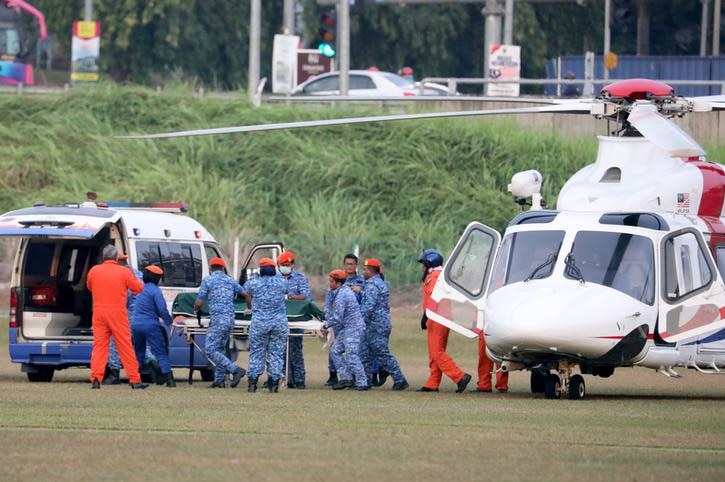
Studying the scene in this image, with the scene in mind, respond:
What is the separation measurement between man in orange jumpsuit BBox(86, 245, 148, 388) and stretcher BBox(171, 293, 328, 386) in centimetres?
92

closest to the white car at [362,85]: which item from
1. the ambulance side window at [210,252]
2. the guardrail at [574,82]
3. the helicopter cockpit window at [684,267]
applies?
the guardrail at [574,82]

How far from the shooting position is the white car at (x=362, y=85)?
41406 millimetres

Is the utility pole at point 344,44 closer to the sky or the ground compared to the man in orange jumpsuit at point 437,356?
closer to the sky

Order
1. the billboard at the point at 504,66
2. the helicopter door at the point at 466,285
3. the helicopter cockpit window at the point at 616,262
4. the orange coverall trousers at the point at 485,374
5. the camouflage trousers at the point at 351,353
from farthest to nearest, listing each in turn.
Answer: the billboard at the point at 504,66, the orange coverall trousers at the point at 485,374, the camouflage trousers at the point at 351,353, the helicopter door at the point at 466,285, the helicopter cockpit window at the point at 616,262

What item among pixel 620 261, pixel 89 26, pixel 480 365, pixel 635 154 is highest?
pixel 89 26

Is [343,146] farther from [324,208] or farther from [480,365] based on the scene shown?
[480,365]

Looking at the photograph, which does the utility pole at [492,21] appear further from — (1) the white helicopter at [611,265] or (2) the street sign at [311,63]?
(1) the white helicopter at [611,265]

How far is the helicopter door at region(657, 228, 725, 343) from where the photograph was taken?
Answer: 1769 cm

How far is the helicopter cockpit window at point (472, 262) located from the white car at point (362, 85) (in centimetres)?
2189

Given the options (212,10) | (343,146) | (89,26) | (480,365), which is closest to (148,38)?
(212,10)

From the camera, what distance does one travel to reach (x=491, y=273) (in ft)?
60.8

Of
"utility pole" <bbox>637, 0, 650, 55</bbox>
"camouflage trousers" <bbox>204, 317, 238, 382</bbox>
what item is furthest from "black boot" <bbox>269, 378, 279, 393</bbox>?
"utility pole" <bbox>637, 0, 650, 55</bbox>

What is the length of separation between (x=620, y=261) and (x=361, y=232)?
1860 centimetres

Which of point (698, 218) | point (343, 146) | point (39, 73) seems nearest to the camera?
point (698, 218)
